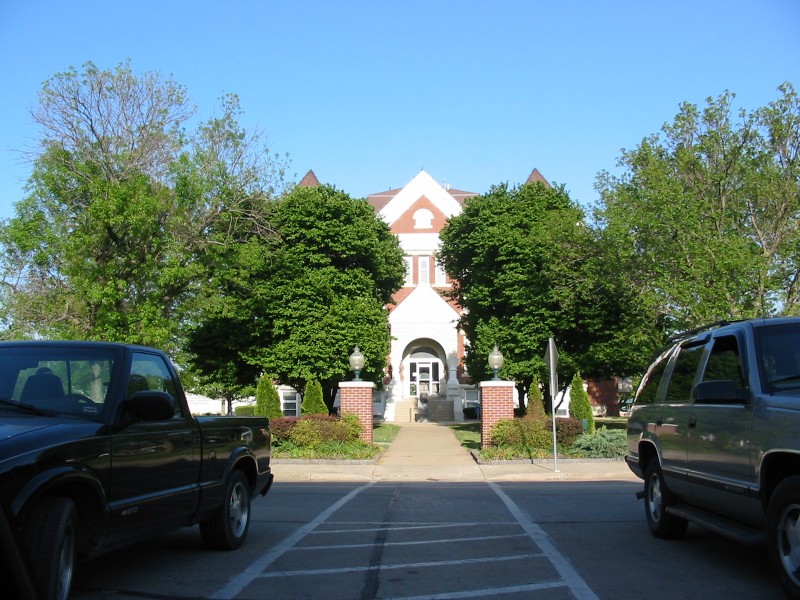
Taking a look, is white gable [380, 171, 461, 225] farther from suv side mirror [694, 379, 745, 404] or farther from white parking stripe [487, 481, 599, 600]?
suv side mirror [694, 379, 745, 404]

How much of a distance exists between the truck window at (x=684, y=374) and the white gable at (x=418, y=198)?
4528 cm

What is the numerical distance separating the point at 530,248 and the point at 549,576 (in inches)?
1045

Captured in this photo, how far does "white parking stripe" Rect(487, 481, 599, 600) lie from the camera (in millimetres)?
6012

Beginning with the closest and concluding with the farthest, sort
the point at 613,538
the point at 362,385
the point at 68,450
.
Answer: the point at 68,450 → the point at 613,538 → the point at 362,385

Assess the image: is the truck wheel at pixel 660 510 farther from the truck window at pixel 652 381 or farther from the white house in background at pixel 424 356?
the white house in background at pixel 424 356

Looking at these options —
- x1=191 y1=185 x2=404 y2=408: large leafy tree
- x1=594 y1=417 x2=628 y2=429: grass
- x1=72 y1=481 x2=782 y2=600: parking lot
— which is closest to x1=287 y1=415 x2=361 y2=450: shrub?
x1=191 y1=185 x2=404 y2=408: large leafy tree

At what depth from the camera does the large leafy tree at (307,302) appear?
31.8 metres

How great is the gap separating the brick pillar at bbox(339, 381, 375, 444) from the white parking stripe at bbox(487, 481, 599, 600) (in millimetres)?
13180

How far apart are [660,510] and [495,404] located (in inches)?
626

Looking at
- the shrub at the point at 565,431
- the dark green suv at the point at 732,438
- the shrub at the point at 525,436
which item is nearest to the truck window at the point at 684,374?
the dark green suv at the point at 732,438

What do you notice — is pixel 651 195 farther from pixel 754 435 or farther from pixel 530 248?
pixel 754 435

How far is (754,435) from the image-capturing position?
19.0 ft

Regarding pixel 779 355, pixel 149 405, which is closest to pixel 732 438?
pixel 779 355

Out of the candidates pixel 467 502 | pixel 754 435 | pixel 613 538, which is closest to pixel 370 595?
pixel 754 435
